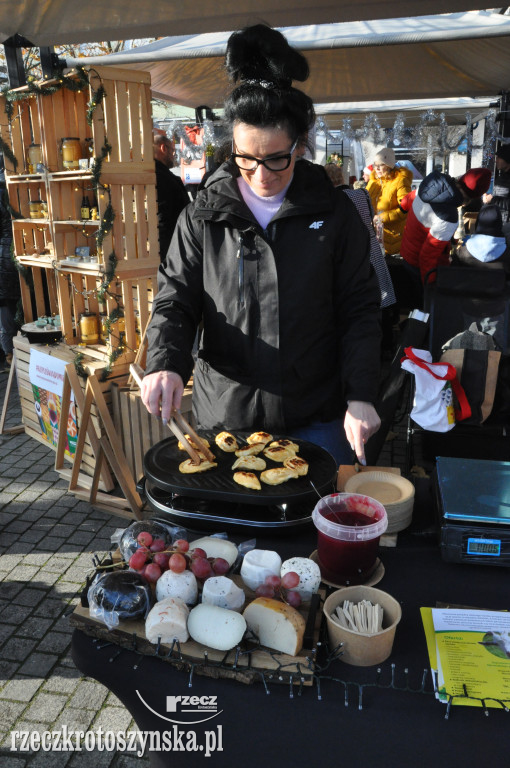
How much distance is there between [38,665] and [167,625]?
1.84 metres

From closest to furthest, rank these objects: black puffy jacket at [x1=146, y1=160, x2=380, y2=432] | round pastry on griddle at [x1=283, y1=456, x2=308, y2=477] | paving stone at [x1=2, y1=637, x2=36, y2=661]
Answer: round pastry on griddle at [x1=283, y1=456, x2=308, y2=477] → black puffy jacket at [x1=146, y1=160, x2=380, y2=432] → paving stone at [x1=2, y1=637, x2=36, y2=661]

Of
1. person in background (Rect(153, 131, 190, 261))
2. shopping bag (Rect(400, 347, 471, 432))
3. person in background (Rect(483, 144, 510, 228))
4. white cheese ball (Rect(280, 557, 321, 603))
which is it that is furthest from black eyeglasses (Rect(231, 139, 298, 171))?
person in background (Rect(483, 144, 510, 228))

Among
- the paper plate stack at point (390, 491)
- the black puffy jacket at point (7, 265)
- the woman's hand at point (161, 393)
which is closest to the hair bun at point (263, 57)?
the woman's hand at point (161, 393)

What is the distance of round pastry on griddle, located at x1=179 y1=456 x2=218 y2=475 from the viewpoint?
1681 millimetres

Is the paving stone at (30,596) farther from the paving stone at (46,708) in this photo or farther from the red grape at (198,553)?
the red grape at (198,553)

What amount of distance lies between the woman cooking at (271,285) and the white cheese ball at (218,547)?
46cm

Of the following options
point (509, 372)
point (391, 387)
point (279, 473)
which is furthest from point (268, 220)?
point (509, 372)

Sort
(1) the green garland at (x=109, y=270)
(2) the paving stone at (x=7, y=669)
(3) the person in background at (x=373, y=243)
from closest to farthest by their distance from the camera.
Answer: (2) the paving stone at (x=7, y=669) < (1) the green garland at (x=109, y=270) < (3) the person in background at (x=373, y=243)

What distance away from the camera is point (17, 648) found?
2.74m

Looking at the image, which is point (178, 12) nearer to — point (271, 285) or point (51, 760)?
point (271, 285)

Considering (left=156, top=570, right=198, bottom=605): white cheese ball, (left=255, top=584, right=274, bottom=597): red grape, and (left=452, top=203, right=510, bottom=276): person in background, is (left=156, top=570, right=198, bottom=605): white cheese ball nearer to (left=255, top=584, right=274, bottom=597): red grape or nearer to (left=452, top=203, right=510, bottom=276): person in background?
(left=255, top=584, right=274, bottom=597): red grape

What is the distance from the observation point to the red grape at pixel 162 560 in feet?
4.40

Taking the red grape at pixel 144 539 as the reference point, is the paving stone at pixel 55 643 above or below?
below

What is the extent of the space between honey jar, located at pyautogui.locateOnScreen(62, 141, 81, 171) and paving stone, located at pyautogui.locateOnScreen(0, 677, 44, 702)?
3.11 metres
